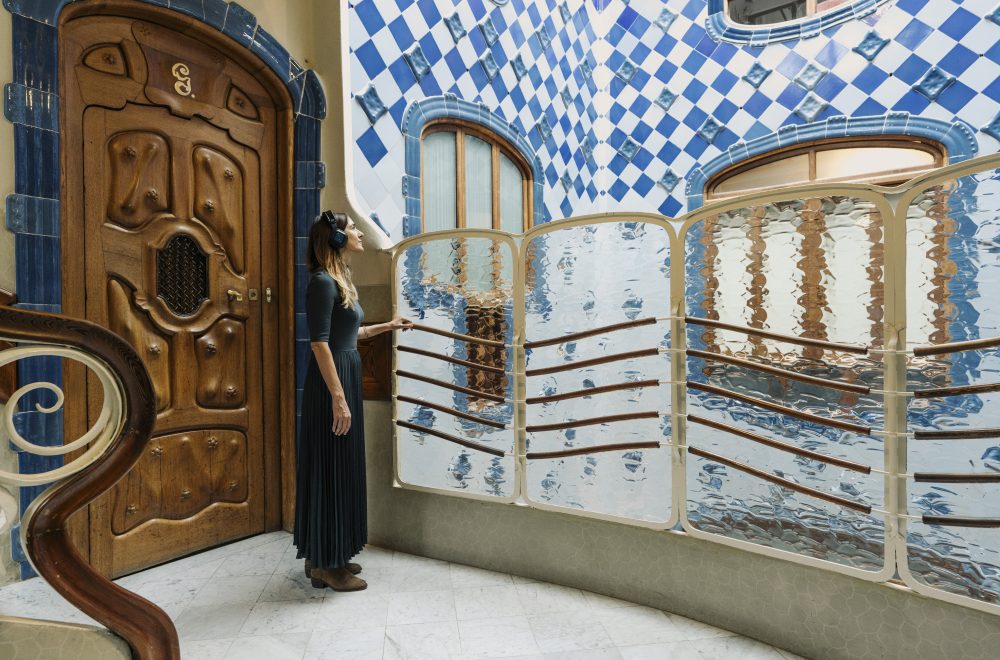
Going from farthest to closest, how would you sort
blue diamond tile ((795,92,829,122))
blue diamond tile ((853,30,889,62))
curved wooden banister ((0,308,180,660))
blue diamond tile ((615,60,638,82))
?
1. blue diamond tile ((615,60,638,82))
2. blue diamond tile ((795,92,829,122))
3. blue diamond tile ((853,30,889,62))
4. curved wooden banister ((0,308,180,660))

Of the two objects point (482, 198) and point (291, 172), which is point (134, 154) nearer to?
point (291, 172)

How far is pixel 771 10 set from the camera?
13.9ft

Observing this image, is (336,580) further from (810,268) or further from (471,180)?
(471,180)

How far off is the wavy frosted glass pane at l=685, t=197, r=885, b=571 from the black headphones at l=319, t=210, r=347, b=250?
46.4 inches

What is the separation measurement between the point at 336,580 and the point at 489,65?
3.04 meters

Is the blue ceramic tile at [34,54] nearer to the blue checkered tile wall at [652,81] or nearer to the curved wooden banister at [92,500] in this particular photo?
the blue checkered tile wall at [652,81]

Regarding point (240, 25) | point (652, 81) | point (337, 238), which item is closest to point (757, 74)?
point (652, 81)

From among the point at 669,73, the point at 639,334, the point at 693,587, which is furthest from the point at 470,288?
the point at 669,73

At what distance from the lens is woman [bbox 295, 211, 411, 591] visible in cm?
201

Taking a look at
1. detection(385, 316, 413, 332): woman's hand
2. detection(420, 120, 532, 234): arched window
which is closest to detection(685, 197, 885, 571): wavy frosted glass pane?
detection(385, 316, 413, 332): woman's hand

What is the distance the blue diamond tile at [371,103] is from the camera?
2.76m

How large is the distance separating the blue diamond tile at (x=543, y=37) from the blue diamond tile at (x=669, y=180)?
134 cm

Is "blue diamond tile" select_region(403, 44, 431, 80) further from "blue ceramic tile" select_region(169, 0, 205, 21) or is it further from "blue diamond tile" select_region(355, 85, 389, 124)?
"blue ceramic tile" select_region(169, 0, 205, 21)

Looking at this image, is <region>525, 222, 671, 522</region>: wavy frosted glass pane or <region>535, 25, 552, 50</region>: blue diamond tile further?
<region>535, 25, 552, 50</region>: blue diamond tile
